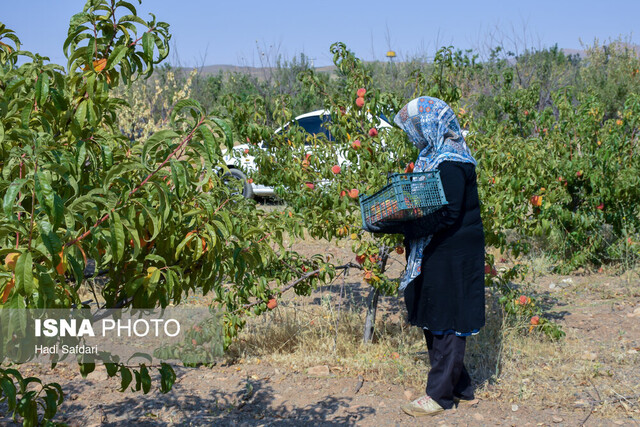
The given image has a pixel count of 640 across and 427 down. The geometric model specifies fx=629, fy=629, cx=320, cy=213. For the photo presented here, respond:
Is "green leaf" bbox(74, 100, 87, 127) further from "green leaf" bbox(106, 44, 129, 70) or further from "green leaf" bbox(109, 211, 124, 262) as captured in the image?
"green leaf" bbox(109, 211, 124, 262)

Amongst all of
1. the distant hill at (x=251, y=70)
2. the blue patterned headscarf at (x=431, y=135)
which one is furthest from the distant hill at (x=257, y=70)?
the blue patterned headscarf at (x=431, y=135)

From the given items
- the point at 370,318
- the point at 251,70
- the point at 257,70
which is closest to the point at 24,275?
the point at 370,318

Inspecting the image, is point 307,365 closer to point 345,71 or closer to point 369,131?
point 369,131

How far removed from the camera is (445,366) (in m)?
3.24

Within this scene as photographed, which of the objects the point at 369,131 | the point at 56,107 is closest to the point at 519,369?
the point at 369,131

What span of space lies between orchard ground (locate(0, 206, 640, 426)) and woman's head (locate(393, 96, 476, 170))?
4.03 ft

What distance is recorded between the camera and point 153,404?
3473 mm

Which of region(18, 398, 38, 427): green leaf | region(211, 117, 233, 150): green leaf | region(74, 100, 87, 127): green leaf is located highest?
region(74, 100, 87, 127): green leaf

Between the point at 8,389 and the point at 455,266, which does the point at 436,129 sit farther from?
the point at 8,389

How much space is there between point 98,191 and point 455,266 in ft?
6.59

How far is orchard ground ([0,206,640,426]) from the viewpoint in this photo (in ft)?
10.8

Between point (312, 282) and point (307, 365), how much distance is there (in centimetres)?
57

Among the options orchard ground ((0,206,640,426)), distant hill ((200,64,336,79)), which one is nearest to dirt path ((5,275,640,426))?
orchard ground ((0,206,640,426))

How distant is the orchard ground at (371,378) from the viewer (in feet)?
10.8
